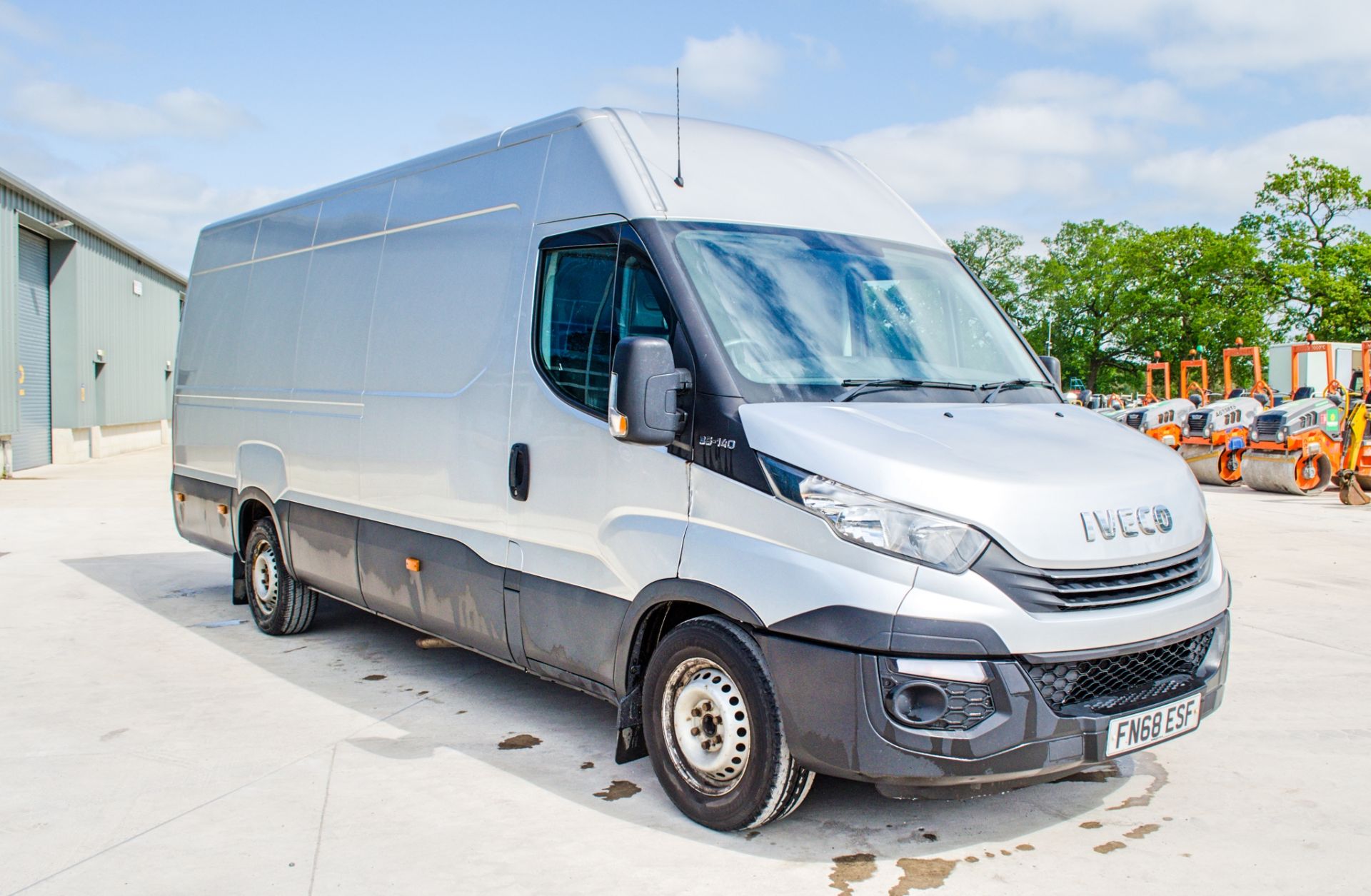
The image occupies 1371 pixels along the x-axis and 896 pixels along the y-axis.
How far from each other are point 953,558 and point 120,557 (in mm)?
9881

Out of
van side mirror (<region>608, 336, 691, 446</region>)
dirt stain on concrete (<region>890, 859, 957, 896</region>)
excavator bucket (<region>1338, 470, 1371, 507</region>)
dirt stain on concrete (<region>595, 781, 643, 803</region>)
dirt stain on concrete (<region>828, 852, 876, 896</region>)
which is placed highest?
van side mirror (<region>608, 336, 691, 446</region>)

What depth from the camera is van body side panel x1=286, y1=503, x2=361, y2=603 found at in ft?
Result: 21.0

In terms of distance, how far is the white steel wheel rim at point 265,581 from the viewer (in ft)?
24.7

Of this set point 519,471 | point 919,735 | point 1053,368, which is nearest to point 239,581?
point 519,471

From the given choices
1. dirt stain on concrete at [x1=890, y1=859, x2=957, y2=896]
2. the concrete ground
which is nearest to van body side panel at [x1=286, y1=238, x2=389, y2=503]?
the concrete ground

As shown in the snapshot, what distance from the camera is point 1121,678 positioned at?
3848 mm

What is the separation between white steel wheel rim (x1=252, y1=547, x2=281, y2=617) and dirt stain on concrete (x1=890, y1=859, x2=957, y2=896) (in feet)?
16.3

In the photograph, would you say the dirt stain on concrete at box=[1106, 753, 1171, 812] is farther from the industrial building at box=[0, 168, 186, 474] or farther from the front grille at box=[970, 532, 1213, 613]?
the industrial building at box=[0, 168, 186, 474]

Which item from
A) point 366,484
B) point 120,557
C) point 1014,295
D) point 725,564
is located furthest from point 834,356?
point 1014,295

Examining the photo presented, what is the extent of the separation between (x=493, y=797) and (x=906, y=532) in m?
2.09

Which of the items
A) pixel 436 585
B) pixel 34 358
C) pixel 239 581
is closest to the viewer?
pixel 436 585

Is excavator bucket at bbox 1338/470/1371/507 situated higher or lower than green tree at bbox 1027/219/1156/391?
lower

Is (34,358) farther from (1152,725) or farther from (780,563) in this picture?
(1152,725)

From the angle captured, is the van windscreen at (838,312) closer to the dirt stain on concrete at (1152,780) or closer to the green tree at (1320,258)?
the dirt stain on concrete at (1152,780)
